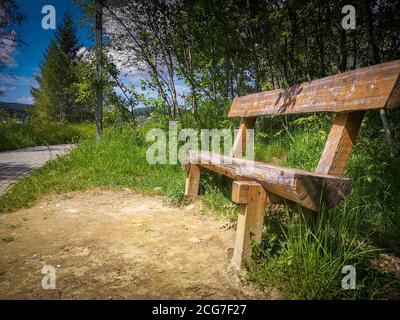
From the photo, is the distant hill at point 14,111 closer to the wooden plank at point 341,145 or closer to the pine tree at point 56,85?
the pine tree at point 56,85

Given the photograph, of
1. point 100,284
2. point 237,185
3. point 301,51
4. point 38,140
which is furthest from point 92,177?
point 38,140

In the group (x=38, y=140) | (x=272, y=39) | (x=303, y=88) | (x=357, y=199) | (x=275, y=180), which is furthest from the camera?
(x=38, y=140)

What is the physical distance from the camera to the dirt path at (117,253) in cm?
189

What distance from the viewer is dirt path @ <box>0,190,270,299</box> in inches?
74.2

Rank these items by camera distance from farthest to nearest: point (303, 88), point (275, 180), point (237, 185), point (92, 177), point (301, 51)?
point (301, 51) → point (92, 177) → point (303, 88) → point (237, 185) → point (275, 180)

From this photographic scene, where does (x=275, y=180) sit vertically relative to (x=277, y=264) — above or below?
above

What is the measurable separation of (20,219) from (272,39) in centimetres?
482

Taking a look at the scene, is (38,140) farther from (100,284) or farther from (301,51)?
(100,284)

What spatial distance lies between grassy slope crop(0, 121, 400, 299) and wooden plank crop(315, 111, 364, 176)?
1.11 ft

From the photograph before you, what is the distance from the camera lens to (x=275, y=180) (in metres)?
1.86

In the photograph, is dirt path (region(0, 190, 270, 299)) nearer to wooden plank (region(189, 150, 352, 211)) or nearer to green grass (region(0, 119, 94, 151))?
wooden plank (region(189, 150, 352, 211))

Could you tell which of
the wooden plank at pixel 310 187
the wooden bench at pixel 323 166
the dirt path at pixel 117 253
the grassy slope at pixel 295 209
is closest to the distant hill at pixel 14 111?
the grassy slope at pixel 295 209

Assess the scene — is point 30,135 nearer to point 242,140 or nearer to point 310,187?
point 242,140
